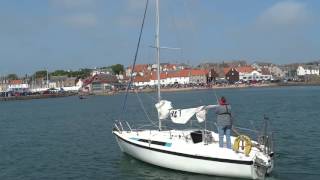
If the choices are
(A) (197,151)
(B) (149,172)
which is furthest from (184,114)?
(A) (197,151)

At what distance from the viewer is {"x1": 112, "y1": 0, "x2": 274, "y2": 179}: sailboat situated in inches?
818

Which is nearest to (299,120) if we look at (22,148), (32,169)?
(22,148)

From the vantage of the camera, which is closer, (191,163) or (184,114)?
(191,163)

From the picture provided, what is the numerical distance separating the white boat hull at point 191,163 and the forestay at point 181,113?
224cm

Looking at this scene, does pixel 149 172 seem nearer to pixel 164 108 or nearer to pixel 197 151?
pixel 197 151

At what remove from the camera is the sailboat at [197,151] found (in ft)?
68.1

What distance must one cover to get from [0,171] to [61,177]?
13.8 ft

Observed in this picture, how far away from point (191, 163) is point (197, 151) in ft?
2.10

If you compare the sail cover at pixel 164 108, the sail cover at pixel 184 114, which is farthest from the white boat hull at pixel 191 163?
the sail cover at pixel 184 114

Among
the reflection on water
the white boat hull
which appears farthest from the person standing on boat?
the reflection on water

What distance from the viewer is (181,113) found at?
84.1 ft

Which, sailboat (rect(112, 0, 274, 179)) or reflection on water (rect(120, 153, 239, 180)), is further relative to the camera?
reflection on water (rect(120, 153, 239, 180))

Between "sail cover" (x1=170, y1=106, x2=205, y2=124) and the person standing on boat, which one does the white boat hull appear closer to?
the person standing on boat

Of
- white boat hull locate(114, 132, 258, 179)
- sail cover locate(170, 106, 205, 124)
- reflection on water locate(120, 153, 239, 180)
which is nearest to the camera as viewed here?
white boat hull locate(114, 132, 258, 179)
